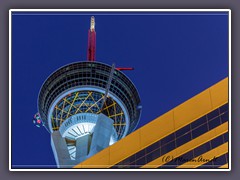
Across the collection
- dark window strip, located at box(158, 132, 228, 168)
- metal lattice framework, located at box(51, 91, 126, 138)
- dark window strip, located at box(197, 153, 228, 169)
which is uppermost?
metal lattice framework, located at box(51, 91, 126, 138)

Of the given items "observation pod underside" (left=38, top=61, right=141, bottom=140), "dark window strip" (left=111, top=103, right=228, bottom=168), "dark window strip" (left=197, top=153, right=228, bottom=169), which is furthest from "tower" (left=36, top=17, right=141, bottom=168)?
"dark window strip" (left=197, top=153, right=228, bottom=169)

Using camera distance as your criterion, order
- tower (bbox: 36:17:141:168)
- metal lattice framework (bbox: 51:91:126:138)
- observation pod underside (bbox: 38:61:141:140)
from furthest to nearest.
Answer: metal lattice framework (bbox: 51:91:126:138) → observation pod underside (bbox: 38:61:141:140) → tower (bbox: 36:17:141:168)

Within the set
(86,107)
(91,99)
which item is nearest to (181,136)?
(91,99)

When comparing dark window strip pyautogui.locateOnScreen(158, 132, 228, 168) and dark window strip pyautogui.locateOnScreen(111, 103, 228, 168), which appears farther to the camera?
dark window strip pyautogui.locateOnScreen(111, 103, 228, 168)

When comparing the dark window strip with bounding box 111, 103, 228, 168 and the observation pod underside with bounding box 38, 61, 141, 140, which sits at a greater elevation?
the observation pod underside with bounding box 38, 61, 141, 140

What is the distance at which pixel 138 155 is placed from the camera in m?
36.7

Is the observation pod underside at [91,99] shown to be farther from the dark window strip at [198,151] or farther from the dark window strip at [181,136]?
the dark window strip at [198,151]

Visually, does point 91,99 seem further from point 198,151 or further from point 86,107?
point 198,151

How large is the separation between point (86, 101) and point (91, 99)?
2.18 feet

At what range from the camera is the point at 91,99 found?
238 feet

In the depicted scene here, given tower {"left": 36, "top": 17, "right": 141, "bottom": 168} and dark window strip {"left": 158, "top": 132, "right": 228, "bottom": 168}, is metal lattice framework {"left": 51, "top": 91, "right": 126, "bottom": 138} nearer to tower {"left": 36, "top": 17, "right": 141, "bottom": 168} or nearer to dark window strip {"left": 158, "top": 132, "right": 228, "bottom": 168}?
tower {"left": 36, "top": 17, "right": 141, "bottom": 168}

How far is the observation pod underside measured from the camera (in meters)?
70.2

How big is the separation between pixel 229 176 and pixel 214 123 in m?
5.87

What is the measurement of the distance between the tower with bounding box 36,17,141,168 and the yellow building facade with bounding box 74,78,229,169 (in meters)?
31.2
